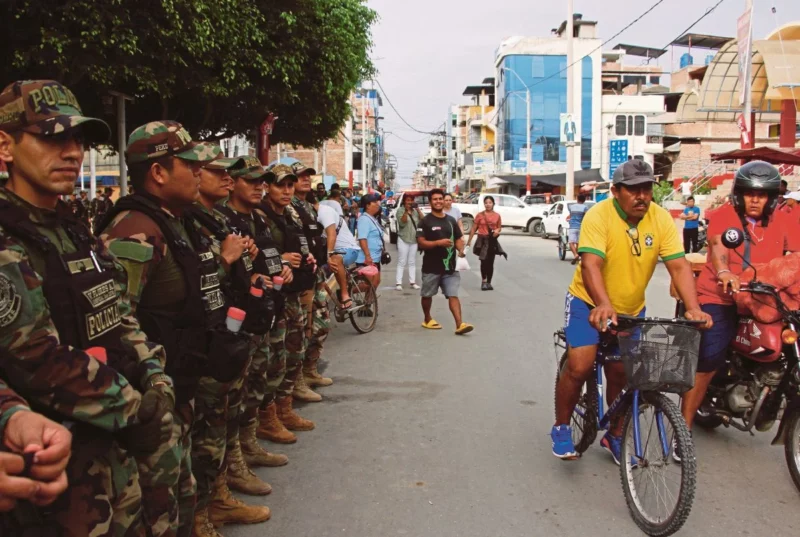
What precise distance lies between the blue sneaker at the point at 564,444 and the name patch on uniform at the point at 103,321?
10.0 ft

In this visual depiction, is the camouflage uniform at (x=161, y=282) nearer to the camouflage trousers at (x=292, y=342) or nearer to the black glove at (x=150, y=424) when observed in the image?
the black glove at (x=150, y=424)

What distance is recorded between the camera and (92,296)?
2.21 m

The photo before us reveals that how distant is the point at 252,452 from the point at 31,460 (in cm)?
310

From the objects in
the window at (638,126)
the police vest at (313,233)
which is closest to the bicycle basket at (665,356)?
the police vest at (313,233)

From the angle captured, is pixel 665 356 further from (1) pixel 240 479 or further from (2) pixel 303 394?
(2) pixel 303 394

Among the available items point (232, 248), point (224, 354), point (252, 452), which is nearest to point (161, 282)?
point (224, 354)

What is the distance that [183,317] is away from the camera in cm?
304

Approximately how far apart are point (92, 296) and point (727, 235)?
349 centimetres

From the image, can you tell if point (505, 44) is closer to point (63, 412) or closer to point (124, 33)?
point (124, 33)

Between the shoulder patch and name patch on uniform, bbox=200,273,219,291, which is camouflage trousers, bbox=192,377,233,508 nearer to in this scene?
name patch on uniform, bbox=200,273,219,291

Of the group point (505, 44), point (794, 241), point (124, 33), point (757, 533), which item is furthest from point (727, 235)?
point (505, 44)

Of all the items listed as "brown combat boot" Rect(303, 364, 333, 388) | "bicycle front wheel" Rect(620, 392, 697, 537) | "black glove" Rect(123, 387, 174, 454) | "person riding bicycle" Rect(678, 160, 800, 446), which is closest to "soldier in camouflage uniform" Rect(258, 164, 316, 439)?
"brown combat boot" Rect(303, 364, 333, 388)

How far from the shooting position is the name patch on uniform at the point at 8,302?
190cm

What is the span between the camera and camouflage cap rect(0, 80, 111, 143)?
2195 millimetres
